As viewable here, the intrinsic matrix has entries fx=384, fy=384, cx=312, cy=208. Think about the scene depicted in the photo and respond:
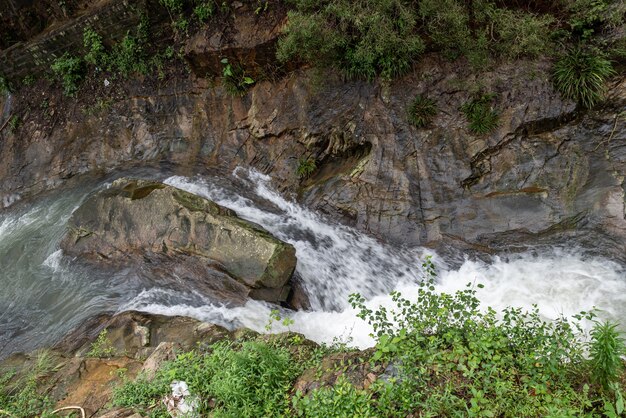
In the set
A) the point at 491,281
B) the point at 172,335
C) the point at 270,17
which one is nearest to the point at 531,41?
the point at 491,281

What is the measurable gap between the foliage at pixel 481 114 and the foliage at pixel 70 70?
10212 mm

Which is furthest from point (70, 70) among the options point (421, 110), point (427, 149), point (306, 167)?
point (427, 149)

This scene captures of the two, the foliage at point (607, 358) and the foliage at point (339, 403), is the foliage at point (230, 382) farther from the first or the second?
the foliage at point (607, 358)

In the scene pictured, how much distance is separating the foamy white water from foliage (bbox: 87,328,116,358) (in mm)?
802

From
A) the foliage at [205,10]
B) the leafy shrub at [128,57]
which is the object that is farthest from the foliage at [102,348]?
→ the foliage at [205,10]

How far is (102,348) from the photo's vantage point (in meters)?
6.23

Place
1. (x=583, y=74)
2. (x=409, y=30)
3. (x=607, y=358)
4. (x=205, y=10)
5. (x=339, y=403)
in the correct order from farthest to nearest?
1. (x=205, y=10)
2. (x=409, y=30)
3. (x=583, y=74)
4. (x=339, y=403)
5. (x=607, y=358)

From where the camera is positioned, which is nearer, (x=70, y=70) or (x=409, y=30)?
(x=409, y=30)

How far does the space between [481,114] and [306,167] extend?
12.1 feet

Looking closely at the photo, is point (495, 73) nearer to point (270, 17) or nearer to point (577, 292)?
point (577, 292)

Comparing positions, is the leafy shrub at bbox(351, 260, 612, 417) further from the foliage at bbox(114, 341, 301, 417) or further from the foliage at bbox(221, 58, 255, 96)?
the foliage at bbox(221, 58, 255, 96)

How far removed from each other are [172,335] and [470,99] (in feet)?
22.7

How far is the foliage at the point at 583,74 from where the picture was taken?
21.9 feet

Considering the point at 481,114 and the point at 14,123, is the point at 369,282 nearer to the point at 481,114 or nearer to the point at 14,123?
the point at 481,114
